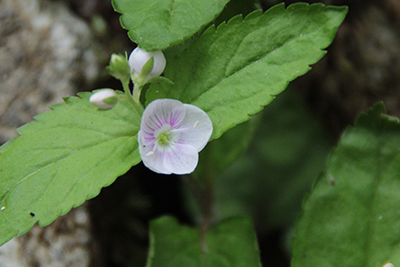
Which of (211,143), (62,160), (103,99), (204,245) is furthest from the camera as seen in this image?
(211,143)

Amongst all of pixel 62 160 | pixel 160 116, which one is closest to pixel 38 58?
pixel 62 160

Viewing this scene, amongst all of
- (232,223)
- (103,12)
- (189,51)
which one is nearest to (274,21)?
(189,51)

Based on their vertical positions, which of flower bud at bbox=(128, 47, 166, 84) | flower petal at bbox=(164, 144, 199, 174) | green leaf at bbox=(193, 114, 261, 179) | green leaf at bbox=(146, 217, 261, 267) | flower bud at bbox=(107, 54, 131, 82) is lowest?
green leaf at bbox=(146, 217, 261, 267)

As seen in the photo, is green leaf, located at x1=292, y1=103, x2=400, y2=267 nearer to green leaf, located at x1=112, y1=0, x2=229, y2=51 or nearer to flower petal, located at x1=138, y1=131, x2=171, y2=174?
flower petal, located at x1=138, y1=131, x2=171, y2=174

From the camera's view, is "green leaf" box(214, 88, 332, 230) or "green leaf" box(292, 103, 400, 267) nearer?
"green leaf" box(292, 103, 400, 267)

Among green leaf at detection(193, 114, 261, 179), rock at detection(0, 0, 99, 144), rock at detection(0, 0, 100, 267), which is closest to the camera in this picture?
rock at detection(0, 0, 100, 267)

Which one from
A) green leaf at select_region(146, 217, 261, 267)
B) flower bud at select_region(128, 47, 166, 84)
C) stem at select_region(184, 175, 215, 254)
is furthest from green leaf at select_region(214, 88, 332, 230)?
flower bud at select_region(128, 47, 166, 84)

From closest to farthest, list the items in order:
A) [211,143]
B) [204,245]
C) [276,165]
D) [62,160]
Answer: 1. [62,160]
2. [204,245]
3. [211,143]
4. [276,165]

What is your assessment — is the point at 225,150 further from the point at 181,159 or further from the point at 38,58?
the point at 38,58
